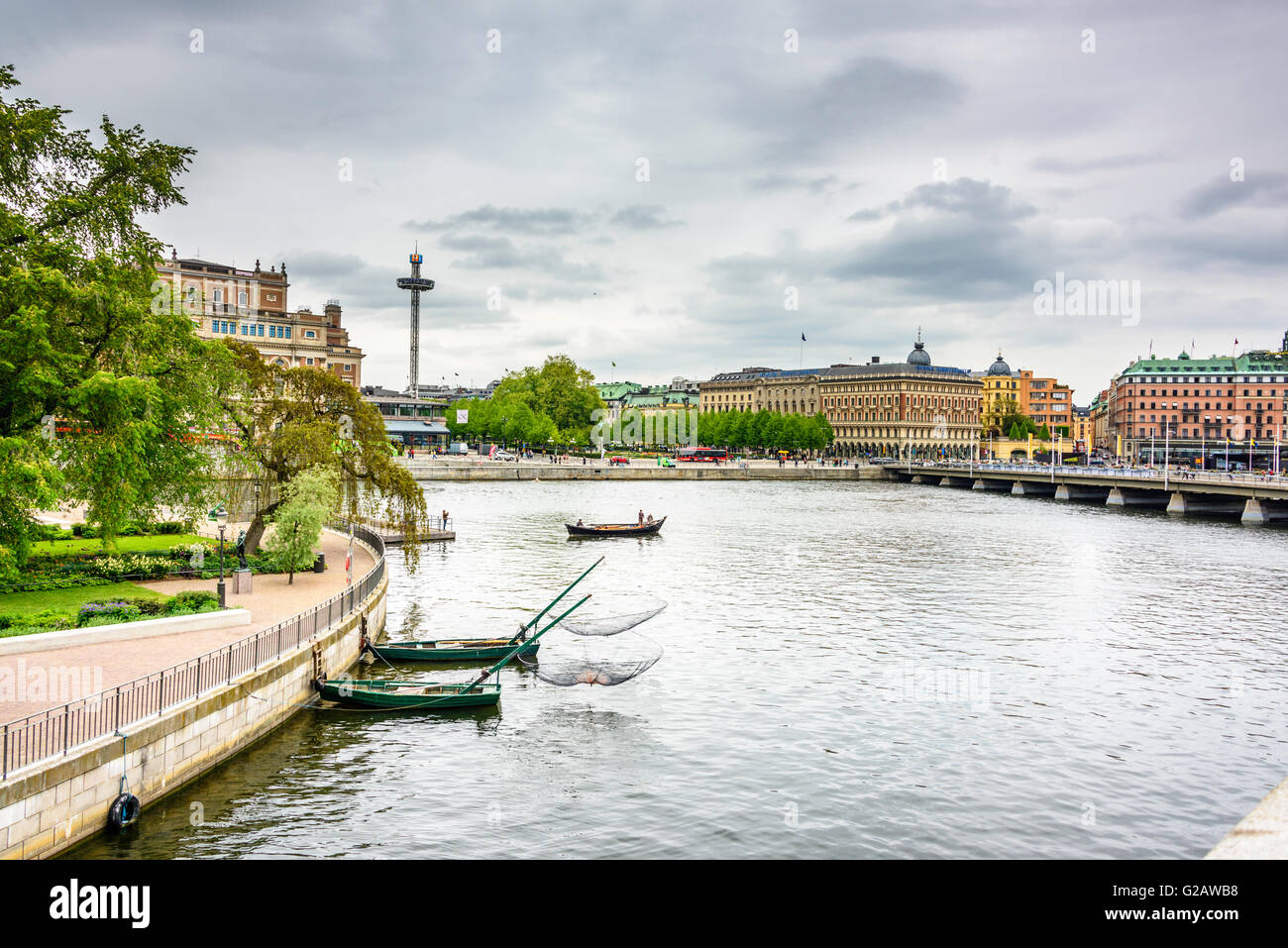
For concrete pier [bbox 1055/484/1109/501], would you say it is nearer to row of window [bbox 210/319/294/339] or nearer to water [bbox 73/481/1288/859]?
water [bbox 73/481/1288/859]

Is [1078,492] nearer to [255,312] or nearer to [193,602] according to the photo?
[255,312]

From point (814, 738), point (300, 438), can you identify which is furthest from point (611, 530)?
point (814, 738)

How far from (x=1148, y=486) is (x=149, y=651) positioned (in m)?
119

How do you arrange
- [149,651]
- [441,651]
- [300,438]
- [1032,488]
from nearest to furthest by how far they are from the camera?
[149,651]
[441,651]
[300,438]
[1032,488]

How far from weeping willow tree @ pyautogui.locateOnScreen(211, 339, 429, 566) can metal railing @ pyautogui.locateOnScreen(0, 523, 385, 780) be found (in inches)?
721

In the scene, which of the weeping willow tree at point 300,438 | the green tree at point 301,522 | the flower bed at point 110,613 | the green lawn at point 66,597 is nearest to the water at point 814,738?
the green tree at point 301,522

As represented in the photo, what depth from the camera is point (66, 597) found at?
32906 mm

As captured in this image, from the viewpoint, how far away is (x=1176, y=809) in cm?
2359

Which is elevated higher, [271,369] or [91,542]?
[271,369]

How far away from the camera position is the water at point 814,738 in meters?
21.4

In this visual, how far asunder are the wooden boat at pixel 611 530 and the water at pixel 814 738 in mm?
19200
